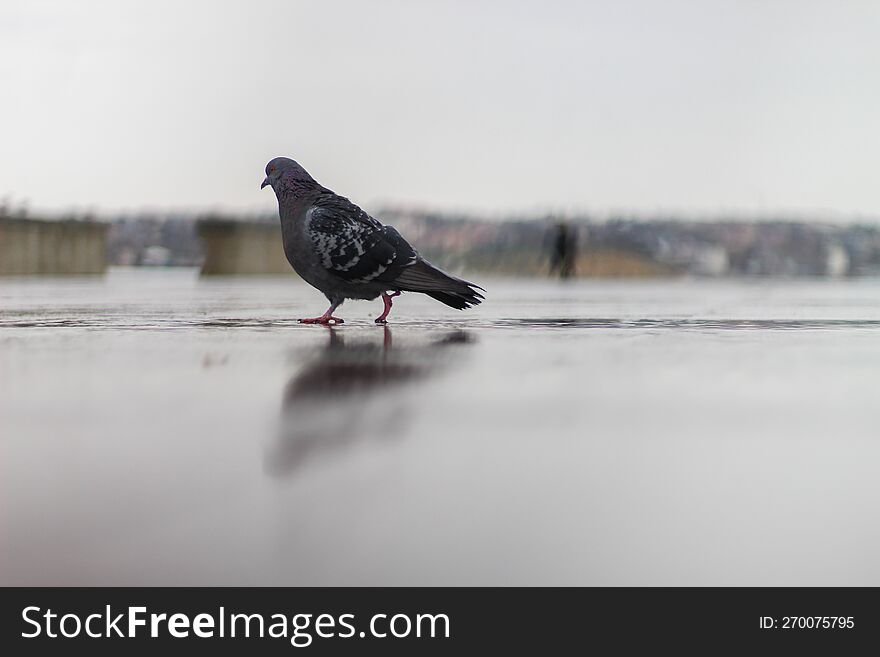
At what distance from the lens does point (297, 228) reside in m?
5.96

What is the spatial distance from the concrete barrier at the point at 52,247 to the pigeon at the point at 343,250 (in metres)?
13.7

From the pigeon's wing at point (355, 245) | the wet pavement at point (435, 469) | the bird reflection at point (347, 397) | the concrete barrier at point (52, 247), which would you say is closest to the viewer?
the wet pavement at point (435, 469)

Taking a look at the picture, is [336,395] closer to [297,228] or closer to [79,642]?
[79,642]

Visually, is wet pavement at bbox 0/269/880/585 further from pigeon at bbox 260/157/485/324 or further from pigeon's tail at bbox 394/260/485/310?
pigeon's tail at bbox 394/260/485/310

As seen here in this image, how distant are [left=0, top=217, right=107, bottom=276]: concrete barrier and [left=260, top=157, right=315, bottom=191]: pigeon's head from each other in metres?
13.4

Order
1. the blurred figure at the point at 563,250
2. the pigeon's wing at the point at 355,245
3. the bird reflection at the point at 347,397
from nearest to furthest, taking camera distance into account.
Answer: the bird reflection at the point at 347,397 < the pigeon's wing at the point at 355,245 < the blurred figure at the point at 563,250

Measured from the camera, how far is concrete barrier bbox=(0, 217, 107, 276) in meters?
19.0

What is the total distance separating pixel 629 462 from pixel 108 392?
1.57 m

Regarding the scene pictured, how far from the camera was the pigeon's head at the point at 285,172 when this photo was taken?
622 cm

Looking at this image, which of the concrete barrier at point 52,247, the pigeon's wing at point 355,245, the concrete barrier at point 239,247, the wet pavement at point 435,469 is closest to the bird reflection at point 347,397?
the wet pavement at point 435,469

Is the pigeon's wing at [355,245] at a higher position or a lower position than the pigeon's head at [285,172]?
lower

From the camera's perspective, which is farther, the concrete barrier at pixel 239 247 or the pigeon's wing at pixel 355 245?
the concrete barrier at pixel 239 247

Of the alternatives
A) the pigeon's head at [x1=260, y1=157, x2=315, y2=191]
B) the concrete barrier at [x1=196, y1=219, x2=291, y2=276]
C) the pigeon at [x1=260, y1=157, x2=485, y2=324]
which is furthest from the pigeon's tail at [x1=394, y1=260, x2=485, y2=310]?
the concrete barrier at [x1=196, y1=219, x2=291, y2=276]

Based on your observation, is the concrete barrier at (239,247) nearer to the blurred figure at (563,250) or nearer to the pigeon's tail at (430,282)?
the blurred figure at (563,250)
